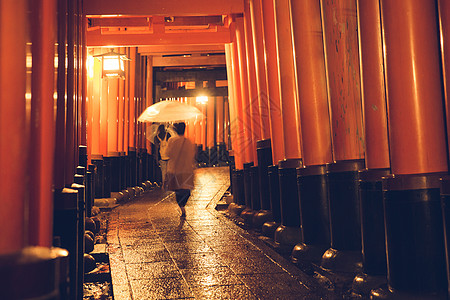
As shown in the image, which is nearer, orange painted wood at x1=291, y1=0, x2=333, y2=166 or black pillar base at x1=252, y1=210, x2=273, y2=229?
orange painted wood at x1=291, y1=0, x2=333, y2=166

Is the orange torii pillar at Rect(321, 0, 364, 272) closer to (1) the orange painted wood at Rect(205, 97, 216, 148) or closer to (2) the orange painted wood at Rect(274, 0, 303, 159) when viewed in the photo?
(2) the orange painted wood at Rect(274, 0, 303, 159)

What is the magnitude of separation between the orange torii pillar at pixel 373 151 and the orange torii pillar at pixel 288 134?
2007 millimetres

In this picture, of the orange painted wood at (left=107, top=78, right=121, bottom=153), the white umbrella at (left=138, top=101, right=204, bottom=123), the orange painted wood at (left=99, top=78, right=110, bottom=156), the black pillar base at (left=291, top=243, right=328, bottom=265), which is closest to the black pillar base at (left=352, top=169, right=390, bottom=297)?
the black pillar base at (left=291, top=243, right=328, bottom=265)

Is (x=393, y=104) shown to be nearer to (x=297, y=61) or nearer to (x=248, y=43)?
(x=297, y=61)

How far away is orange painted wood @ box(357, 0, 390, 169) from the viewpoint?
3578 mm

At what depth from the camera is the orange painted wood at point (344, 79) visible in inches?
173

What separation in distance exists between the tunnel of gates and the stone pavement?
428 mm

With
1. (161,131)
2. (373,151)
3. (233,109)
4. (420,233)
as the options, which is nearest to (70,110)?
(373,151)

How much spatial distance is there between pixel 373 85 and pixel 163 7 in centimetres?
656

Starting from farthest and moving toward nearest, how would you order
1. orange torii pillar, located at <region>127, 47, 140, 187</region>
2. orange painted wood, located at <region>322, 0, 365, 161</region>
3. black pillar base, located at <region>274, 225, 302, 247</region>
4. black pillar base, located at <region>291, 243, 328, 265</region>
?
orange torii pillar, located at <region>127, 47, 140, 187</region>
black pillar base, located at <region>274, 225, 302, 247</region>
black pillar base, located at <region>291, 243, 328, 265</region>
orange painted wood, located at <region>322, 0, 365, 161</region>

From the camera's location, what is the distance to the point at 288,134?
5.86 metres

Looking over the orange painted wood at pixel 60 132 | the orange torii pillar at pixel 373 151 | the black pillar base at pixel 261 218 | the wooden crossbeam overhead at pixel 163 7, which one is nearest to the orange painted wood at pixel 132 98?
the wooden crossbeam overhead at pixel 163 7

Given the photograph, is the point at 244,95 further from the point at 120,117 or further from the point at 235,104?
the point at 120,117

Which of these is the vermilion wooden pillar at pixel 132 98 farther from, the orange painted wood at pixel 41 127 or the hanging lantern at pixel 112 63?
the orange painted wood at pixel 41 127
